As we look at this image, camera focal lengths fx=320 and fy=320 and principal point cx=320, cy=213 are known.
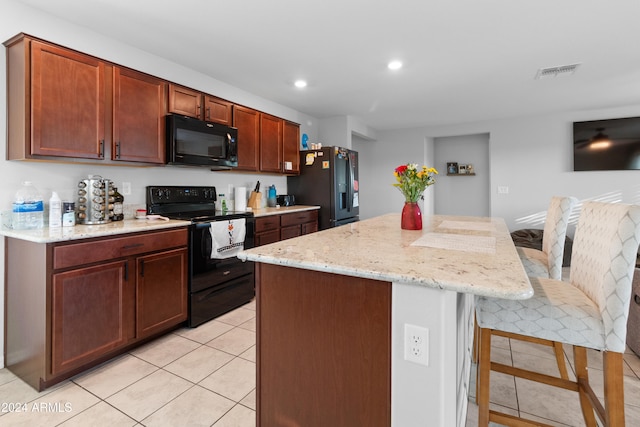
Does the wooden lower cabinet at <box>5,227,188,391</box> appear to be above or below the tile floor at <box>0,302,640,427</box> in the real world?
above

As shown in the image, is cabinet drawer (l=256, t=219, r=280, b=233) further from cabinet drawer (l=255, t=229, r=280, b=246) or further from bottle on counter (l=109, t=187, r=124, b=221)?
bottle on counter (l=109, t=187, r=124, b=221)

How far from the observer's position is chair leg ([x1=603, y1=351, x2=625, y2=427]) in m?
1.13

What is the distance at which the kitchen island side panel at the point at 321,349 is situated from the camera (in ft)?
3.41

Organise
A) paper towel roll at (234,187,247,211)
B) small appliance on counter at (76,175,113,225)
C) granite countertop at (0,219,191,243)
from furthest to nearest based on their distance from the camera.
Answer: paper towel roll at (234,187,247,211)
small appliance on counter at (76,175,113,225)
granite countertop at (0,219,191,243)

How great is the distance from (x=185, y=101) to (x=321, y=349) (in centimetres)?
264

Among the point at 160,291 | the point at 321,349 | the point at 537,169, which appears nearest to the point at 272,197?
the point at 160,291

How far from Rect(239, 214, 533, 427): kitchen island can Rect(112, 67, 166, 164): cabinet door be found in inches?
71.5

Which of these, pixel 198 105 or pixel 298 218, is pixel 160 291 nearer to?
pixel 198 105

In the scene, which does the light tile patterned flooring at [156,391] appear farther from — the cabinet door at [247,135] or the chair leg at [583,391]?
the cabinet door at [247,135]

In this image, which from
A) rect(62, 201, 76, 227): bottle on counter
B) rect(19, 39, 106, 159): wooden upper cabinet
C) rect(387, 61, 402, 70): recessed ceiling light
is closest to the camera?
rect(19, 39, 106, 159): wooden upper cabinet

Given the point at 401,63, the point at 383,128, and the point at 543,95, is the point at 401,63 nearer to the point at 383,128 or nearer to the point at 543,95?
the point at 543,95

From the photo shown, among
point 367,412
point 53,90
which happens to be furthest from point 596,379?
point 53,90

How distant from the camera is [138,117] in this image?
2539 millimetres

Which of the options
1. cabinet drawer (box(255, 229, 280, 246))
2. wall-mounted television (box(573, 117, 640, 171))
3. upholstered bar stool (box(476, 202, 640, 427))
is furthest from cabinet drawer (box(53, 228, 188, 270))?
wall-mounted television (box(573, 117, 640, 171))
